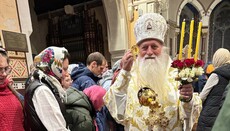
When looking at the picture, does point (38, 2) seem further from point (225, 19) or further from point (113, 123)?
point (225, 19)

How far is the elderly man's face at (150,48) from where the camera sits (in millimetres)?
1463

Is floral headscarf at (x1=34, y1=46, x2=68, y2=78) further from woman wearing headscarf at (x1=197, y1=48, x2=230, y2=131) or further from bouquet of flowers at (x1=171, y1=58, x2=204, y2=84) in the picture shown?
woman wearing headscarf at (x1=197, y1=48, x2=230, y2=131)

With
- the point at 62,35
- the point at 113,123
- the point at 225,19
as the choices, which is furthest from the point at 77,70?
the point at 225,19

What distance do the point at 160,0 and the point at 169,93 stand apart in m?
4.88

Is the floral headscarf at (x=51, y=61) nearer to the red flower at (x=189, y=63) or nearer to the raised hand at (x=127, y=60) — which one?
the raised hand at (x=127, y=60)

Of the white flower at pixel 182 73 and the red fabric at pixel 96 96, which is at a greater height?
the white flower at pixel 182 73

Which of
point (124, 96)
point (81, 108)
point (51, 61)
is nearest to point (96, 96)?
point (81, 108)

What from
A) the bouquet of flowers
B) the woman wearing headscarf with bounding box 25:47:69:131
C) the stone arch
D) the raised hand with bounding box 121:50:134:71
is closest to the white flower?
the bouquet of flowers

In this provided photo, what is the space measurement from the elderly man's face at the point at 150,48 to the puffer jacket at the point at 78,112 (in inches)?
27.0

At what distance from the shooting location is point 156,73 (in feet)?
4.98

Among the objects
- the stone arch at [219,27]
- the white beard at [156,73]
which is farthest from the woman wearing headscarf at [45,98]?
the stone arch at [219,27]

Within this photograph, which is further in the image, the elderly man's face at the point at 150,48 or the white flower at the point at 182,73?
the elderly man's face at the point at 150,48

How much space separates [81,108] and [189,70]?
999 mm

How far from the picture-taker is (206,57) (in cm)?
826
